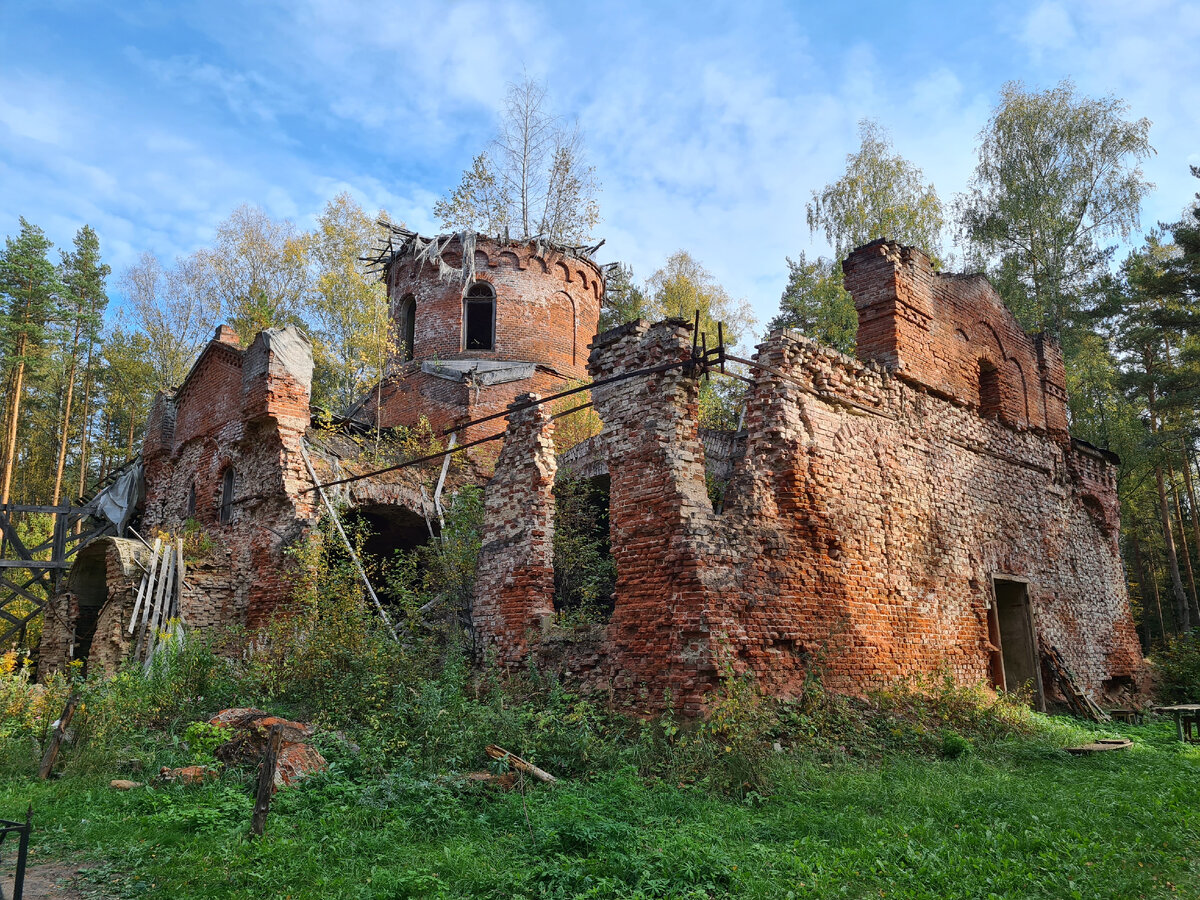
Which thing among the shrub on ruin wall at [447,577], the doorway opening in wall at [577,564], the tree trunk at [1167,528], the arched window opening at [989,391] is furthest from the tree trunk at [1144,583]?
the shrub on ruin wall at [447,577]

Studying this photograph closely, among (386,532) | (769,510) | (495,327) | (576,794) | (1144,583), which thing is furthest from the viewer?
(1144,583)

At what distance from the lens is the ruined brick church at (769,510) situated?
8.18 m

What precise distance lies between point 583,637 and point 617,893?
14.5 feet

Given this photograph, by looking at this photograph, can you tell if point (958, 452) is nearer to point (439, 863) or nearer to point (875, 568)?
point (875, 568)

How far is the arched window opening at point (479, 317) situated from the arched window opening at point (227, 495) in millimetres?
7931

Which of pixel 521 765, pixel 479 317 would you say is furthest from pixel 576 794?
pixel 479 317

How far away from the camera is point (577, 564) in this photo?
10703mm

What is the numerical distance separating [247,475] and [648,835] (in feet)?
34.4

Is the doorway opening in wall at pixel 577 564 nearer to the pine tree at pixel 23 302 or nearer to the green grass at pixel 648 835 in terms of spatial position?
the green grass at pixel 648 835

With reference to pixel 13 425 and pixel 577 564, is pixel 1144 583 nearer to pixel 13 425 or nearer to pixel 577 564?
pixel 577 564

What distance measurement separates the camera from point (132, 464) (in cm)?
1745

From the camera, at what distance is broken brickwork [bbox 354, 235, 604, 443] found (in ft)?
65.2

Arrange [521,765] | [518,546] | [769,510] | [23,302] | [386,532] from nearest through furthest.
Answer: [521,765]
[769,510]
[518,546]
[386,532]
[23,302]

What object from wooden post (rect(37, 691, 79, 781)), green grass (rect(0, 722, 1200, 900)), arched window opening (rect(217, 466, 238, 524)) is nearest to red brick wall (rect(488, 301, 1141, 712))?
green grass (rect(0, 722, 1200, 900))
